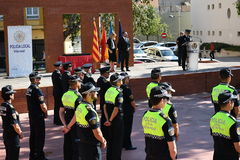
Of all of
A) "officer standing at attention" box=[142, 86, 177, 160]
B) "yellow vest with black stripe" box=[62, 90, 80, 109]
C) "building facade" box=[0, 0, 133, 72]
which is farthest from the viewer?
"building facade" box=[0, 0, 133, 72]

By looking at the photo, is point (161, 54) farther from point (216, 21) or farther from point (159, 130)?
point (159, 130)

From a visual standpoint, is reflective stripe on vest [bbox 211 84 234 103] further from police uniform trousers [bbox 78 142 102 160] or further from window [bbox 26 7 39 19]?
window [bbox 26 7 39 19]

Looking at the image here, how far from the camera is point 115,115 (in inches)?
371

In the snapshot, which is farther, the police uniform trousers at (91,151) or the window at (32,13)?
the window at (32,13)

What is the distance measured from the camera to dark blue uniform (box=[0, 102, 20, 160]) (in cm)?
887

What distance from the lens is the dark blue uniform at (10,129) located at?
8.87 meters

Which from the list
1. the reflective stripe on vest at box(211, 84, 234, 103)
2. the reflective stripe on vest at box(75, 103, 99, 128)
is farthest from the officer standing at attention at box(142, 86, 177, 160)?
the reflective stripe on vest at box(211, 84, 234, 103)

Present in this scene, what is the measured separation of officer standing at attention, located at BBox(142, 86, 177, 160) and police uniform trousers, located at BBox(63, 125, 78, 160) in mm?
2803

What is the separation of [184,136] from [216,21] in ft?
141

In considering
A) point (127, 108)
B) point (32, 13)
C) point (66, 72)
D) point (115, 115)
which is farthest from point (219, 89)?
point (32, 13)

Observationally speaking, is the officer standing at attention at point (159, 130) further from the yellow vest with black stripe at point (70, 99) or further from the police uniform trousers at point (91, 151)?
the yellow vest with black stripe at point (70, 99)

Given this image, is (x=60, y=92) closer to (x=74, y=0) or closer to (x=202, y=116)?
(x=202, y=116)

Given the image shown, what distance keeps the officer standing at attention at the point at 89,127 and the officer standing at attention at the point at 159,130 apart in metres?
1.00

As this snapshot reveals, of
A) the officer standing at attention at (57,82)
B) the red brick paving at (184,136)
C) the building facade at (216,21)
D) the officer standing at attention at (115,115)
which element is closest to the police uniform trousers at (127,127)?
the red brick paving at (184,136)
